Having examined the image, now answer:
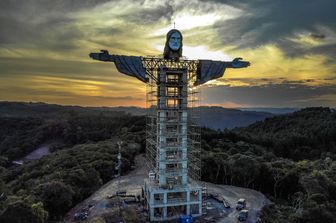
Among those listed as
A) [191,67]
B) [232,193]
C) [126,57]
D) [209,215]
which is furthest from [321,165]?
[126,57]

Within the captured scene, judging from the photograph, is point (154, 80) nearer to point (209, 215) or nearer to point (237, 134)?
point (209, 215)

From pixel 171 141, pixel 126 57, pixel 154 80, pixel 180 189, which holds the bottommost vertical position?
pixel 180 189

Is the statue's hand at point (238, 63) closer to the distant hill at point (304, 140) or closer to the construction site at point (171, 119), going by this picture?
the construction site at point (171, 119)

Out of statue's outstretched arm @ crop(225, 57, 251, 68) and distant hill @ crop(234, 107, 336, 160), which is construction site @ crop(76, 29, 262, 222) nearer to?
statue's outstretched arm @ crop(225, 57, 251, 68)

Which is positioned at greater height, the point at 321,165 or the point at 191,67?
the point at 191,67

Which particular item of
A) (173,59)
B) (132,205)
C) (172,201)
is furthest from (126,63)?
(132,205)

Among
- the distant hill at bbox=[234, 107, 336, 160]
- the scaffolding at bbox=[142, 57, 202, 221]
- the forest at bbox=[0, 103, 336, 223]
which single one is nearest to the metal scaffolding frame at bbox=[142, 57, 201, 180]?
the scaffolding at bbox=[142, 57, 202, 221]

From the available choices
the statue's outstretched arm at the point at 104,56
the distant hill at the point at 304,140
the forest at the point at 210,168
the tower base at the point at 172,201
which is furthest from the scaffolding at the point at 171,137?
the distant hill at the point at 304,140
